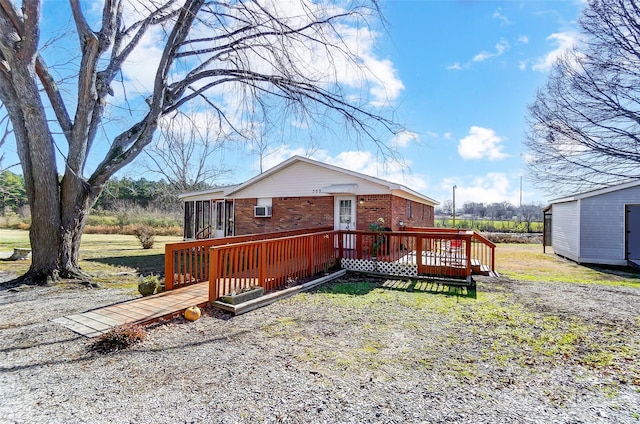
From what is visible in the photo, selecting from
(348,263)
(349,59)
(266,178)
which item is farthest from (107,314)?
(266,178)

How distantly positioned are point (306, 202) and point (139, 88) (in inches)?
274

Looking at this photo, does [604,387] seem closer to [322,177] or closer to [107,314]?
[107,314]

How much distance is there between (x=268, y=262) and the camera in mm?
6281

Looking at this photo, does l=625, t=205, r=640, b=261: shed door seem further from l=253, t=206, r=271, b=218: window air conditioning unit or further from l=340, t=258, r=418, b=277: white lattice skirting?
l=253, t=206, r=271, b=218: window air conditioning unit

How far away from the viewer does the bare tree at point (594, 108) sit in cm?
1234

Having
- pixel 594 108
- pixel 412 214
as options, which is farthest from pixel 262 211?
pixel 594 108

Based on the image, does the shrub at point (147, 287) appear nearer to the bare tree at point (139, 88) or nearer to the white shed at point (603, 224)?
the bare tree at point (139, 88)

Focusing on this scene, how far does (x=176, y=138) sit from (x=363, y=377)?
26.4ft

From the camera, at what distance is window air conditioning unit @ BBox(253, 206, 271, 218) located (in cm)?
1319

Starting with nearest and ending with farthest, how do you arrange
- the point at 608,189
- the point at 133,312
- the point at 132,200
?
the point at 133,312, the point at 608,189, the point at 132,200

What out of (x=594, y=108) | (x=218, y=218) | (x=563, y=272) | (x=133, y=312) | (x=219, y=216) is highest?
(x=594, y=108)

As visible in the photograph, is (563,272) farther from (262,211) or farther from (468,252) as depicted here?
(262,211)

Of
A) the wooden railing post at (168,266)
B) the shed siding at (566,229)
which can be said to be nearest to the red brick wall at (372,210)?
the wooden railing post at (168,266)

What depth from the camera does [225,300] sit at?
5219 mm
